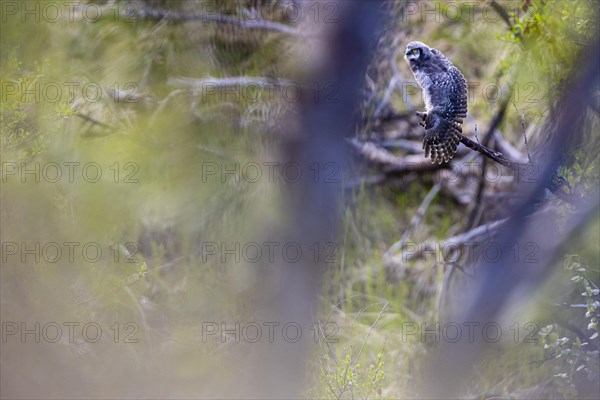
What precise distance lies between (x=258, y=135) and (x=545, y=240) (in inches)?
37.3

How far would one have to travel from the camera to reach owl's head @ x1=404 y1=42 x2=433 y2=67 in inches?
77.8

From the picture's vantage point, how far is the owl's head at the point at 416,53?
77.8 inches

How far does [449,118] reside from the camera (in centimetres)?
201

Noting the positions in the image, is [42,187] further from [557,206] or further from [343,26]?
[557,206]

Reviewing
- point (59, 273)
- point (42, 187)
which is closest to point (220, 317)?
point (59, 273)

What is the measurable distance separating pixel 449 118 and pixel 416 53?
0.20m

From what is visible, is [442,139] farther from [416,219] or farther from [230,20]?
[230,20]

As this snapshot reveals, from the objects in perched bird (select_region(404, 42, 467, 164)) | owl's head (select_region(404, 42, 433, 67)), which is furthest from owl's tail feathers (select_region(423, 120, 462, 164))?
owl's head (select_region(404, 42, 433, 67))

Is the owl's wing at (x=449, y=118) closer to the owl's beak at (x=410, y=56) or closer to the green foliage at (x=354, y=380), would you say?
the owl's beak at (x=410, y=56)

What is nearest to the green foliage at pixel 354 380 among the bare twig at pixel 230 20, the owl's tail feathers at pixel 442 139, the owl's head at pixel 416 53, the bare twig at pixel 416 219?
the bare twig at pixel 416 219

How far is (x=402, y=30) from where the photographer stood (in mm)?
2295

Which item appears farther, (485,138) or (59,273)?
(59,273)

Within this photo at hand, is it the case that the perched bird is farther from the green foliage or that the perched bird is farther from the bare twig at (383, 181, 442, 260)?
the green foliage

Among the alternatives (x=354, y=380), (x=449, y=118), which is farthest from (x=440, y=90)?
(x=354, y=380)
